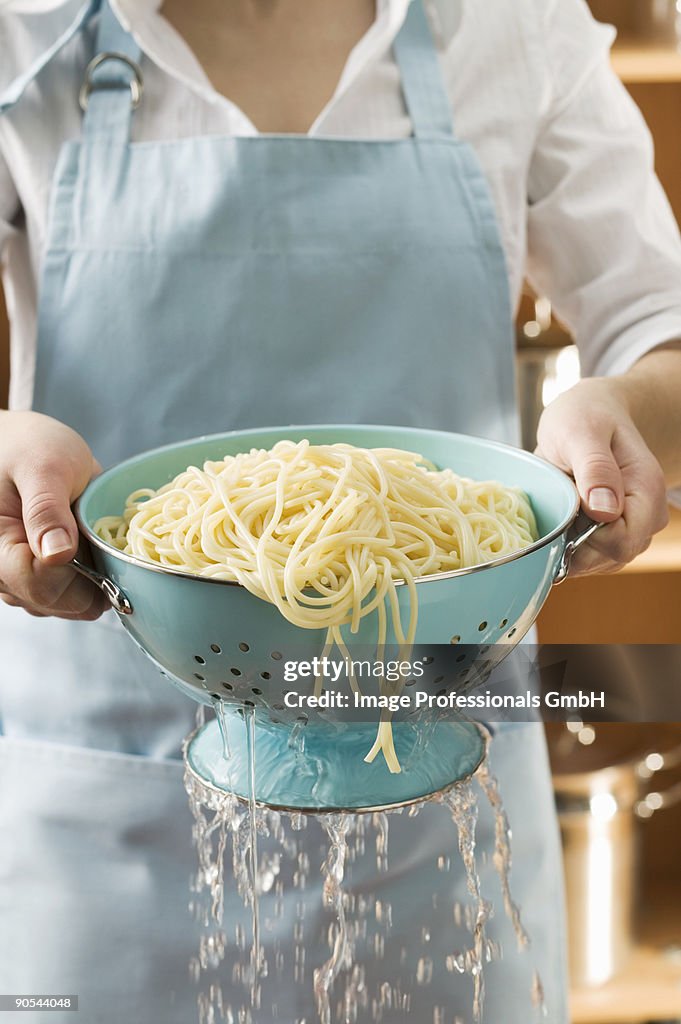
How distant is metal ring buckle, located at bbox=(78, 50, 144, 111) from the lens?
86 cm

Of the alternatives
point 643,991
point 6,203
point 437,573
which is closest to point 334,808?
point 437,573

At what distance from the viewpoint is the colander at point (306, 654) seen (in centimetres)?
52

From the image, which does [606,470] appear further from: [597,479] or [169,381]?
[169,381]

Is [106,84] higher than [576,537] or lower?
higher

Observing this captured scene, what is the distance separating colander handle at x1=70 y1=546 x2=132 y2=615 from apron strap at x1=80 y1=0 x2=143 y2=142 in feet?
1.45

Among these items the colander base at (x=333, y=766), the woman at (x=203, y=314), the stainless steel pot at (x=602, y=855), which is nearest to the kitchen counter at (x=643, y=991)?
the stainless steel pot at (x=602, y=855)

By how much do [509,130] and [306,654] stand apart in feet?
1.97

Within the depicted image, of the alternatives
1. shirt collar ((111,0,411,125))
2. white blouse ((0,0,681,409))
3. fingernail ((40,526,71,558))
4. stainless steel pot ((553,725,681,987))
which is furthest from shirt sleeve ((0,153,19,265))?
stainless steel pot ((553,725,681,987))

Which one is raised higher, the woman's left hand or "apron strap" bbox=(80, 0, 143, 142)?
"apron strap" bbox=(80, 0, 143, 142)

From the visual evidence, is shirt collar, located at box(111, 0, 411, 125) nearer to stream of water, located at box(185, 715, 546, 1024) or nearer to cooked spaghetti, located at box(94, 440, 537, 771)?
cooked spaghetti, located at box(94, 440, 537, 771)

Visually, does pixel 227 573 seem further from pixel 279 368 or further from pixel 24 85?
pixel 24 85

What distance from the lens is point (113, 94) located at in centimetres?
88

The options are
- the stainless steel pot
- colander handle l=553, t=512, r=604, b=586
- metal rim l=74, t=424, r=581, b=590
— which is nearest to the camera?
metal rim l=74, t=424, r=581, b=590

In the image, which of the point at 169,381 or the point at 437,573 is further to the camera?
the point at 169,381
